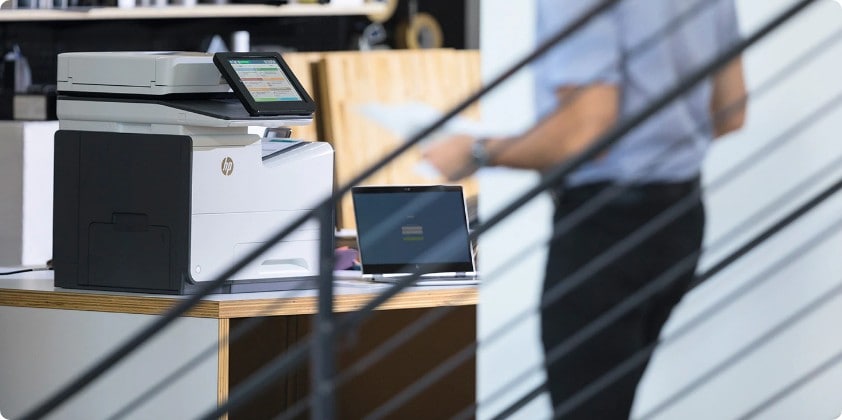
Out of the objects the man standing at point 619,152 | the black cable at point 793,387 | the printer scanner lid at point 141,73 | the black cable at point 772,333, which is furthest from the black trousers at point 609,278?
the printer scanner lid at point 141,73

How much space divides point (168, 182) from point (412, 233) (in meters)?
0.61

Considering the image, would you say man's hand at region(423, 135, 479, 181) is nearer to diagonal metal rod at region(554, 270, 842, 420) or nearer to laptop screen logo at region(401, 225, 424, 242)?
diagonal metal rod at region(554, 270, 842, 420)

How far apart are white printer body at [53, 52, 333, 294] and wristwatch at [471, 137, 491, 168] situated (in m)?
0.62

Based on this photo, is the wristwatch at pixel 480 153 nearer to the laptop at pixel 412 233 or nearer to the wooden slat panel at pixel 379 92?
the laptop at pixel 412 233

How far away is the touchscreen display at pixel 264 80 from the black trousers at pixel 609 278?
30.7 inches

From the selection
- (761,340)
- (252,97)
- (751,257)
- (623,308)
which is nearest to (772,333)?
(761,340)

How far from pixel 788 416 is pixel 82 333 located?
1468mm

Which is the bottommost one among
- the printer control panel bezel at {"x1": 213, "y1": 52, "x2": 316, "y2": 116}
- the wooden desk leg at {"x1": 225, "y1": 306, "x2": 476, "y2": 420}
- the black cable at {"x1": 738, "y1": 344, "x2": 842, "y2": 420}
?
the wooden desk leg at {"x1": 225, "y1": 306, "x2": 476, "y2": 420}

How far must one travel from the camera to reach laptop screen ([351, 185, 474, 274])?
3277mm

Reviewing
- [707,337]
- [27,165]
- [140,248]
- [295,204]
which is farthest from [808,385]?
[27,165]

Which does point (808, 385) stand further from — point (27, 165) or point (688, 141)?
point (27, 165)

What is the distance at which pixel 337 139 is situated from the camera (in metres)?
5.92

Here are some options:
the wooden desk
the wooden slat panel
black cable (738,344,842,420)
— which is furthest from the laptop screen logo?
the wooden slat panel

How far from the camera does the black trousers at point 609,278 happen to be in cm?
239
